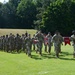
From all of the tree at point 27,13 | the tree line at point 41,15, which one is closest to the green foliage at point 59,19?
the tree line at point 41,15

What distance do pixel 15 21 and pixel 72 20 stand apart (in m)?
48.4

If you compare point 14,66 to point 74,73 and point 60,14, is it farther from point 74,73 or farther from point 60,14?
point 60,14

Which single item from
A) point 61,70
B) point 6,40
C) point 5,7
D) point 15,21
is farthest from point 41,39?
point 5,7

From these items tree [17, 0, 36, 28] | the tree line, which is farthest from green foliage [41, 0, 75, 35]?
tree [17, 0, 36, 28]

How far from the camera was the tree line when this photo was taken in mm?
79688

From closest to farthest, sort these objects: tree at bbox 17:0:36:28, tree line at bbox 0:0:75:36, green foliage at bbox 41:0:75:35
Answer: green foliage at bbox 41:0:75:35 → tree line at bbox 0:0:75:36 → tree at bbox 17:0:36:28

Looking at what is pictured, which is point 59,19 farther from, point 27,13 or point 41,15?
point 27,13

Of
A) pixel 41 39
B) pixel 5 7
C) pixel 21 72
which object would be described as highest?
pixel 5 7

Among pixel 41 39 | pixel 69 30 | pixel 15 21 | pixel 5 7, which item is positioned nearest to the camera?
pixel 41 39

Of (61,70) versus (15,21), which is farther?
(15,21)

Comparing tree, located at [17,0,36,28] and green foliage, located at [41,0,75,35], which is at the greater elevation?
tree, located at [17,0,36,28]

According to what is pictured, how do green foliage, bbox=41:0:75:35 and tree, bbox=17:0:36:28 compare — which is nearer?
green foliage, bbox=41:0:75:35

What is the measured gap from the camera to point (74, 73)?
1800 cm

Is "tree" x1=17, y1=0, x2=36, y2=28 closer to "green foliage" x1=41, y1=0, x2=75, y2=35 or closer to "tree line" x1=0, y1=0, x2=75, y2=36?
"tree line" x1=0, y1=0, x2=75, y2=36
